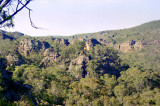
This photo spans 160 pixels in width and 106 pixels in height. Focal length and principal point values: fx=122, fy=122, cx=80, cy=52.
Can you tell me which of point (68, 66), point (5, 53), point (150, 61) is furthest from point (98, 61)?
point (150, 61)

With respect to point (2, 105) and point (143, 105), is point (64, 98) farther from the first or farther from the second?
point (2, 105)

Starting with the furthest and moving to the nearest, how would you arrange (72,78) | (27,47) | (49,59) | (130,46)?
1. (130,46)
2. (27,47)
3. (49,59)
4. (72,78)

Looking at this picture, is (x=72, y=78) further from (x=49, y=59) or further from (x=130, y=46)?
(x=130, y=46)

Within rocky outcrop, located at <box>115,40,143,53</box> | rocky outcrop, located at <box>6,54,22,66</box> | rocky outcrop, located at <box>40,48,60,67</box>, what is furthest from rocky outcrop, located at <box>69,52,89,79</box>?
rocky outcrop, located at <box>115,40,143,53</box>

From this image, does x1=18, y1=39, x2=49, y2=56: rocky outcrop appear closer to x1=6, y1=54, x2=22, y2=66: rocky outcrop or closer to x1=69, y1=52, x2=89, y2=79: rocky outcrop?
x1=6, y1=54, x2=22, y2=66: rocky outcrop

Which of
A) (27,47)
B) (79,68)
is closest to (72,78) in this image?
(79,68)

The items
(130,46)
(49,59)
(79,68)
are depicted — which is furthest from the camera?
(130,46)

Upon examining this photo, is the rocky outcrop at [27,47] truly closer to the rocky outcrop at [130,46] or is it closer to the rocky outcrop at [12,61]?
the rocky outcrop at [12,61]

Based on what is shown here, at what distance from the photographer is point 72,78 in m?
48.4

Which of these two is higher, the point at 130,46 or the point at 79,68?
the point at 130,46

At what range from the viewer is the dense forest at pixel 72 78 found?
2280 centimetres

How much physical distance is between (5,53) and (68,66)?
100ft

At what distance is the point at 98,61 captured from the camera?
5803 centimetres

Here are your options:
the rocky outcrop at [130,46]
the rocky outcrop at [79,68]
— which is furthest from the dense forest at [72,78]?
the rocky outcrop at [130,46]
